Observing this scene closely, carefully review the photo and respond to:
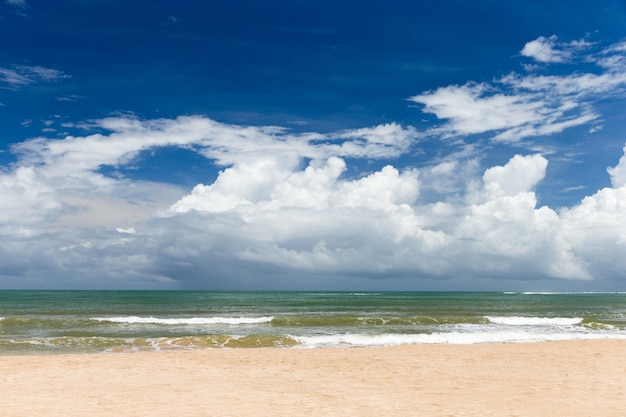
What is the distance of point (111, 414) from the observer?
1079 centimetres

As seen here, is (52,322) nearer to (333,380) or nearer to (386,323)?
(386,323)

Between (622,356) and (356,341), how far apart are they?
459 inches

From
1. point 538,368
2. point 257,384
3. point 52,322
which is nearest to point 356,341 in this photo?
point 538,368

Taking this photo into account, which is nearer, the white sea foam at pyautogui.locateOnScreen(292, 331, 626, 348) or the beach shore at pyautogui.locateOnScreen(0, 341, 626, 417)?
the beach shore at pyautogui.locateOnScreen(0, 341, 626, 417)

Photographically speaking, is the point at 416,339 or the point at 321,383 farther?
the point at 416,339

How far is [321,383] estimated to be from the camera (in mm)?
14234

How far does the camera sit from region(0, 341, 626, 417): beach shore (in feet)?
37.0

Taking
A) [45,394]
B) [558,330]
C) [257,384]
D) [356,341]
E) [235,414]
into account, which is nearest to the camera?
[235,414]

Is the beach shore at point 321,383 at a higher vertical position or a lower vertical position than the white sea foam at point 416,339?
higher

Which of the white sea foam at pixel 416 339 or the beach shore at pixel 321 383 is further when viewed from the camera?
the white sea foam at pixel 416 339

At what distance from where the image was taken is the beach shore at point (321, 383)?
11273 mm

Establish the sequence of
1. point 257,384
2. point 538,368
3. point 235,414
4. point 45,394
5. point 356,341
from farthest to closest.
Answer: point 356,341 < point 538,368 < point 257,384 < point 45,394 < point 235,414

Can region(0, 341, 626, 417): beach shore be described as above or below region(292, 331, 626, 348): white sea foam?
above

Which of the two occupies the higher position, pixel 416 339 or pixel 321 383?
pixel 321 383
